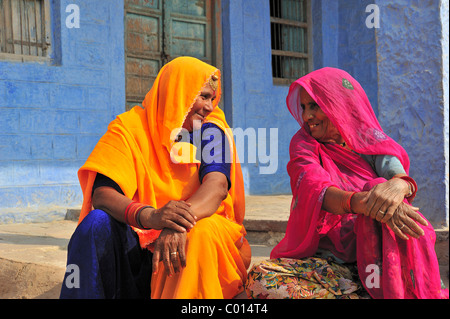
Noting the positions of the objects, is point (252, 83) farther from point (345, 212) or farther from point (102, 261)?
point (102, 261)

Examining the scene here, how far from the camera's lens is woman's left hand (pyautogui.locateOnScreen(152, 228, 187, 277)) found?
82.0 inches

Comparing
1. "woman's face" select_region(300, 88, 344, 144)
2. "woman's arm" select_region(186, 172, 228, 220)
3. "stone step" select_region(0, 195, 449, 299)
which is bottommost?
"stone step" select_region(0, 195, 449, 299)

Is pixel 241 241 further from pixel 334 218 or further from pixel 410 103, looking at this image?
pixel 410 103

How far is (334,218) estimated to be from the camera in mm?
2354

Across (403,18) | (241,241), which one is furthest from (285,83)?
(241,241)

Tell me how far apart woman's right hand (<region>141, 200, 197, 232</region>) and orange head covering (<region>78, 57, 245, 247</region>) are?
8.4 inches

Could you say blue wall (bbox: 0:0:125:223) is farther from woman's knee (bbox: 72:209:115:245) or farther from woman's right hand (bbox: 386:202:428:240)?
woman's right hand (bbox: 386:202:428:240)

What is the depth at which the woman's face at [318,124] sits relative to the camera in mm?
2473

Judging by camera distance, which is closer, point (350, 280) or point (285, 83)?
point (350, 280)

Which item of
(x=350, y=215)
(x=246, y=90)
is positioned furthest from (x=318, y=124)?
(x=246, y=90)

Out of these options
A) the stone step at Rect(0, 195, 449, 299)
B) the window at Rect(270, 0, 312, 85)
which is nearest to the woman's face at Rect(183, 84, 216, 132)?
the stone step at Rect(0, 195, 449, 299)

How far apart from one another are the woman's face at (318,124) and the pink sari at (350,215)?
41mm

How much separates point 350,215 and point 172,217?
839 mm
